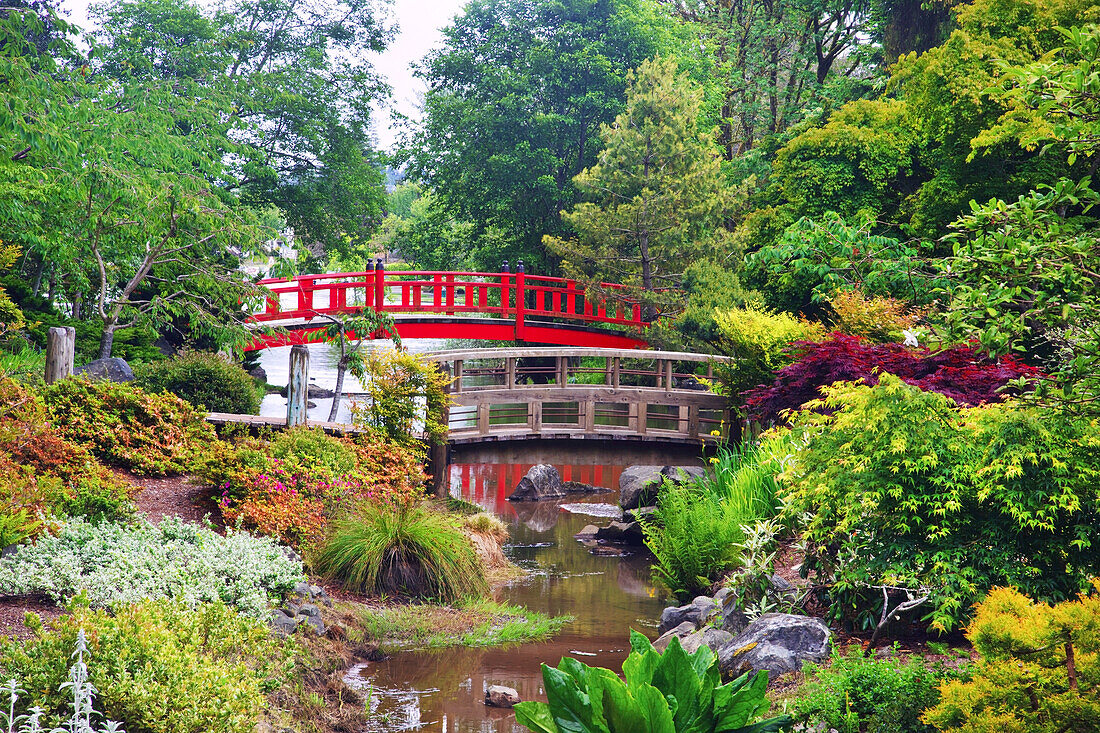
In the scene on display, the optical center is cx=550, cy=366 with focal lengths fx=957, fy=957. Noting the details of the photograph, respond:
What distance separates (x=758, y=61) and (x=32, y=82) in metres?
20.1

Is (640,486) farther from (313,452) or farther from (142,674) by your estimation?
(142,674)

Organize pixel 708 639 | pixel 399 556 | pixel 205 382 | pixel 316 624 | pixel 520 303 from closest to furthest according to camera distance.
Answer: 1. pixel 708 639
2. pixel 316 624
3. pixel 399 556
4. pixel 205 382
5. pixel 520 303

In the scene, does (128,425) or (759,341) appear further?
(759,341)

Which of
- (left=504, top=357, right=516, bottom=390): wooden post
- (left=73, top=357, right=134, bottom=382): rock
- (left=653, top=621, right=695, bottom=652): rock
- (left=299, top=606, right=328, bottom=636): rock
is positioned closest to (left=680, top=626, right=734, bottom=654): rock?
(left=653, top=621, right=695, bottom=652): rock

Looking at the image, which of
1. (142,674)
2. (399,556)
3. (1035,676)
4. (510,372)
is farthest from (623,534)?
(1035,676)

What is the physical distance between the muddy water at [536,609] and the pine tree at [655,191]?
5383 millimetres

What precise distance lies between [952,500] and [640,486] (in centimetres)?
660

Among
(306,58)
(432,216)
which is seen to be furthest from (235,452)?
(432,216)

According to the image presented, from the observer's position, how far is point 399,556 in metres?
8.51

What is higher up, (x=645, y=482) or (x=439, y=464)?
(x=439, y=464)

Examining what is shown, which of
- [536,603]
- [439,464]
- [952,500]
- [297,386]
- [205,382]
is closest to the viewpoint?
[952,500]

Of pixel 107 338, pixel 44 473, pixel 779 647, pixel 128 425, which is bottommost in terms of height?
pixel 779 647

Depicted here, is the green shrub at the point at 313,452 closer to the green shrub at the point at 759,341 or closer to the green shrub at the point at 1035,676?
the green shrub at the point at 759,341

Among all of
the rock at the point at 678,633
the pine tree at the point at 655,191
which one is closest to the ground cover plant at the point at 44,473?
the rock at the point at 678,633
